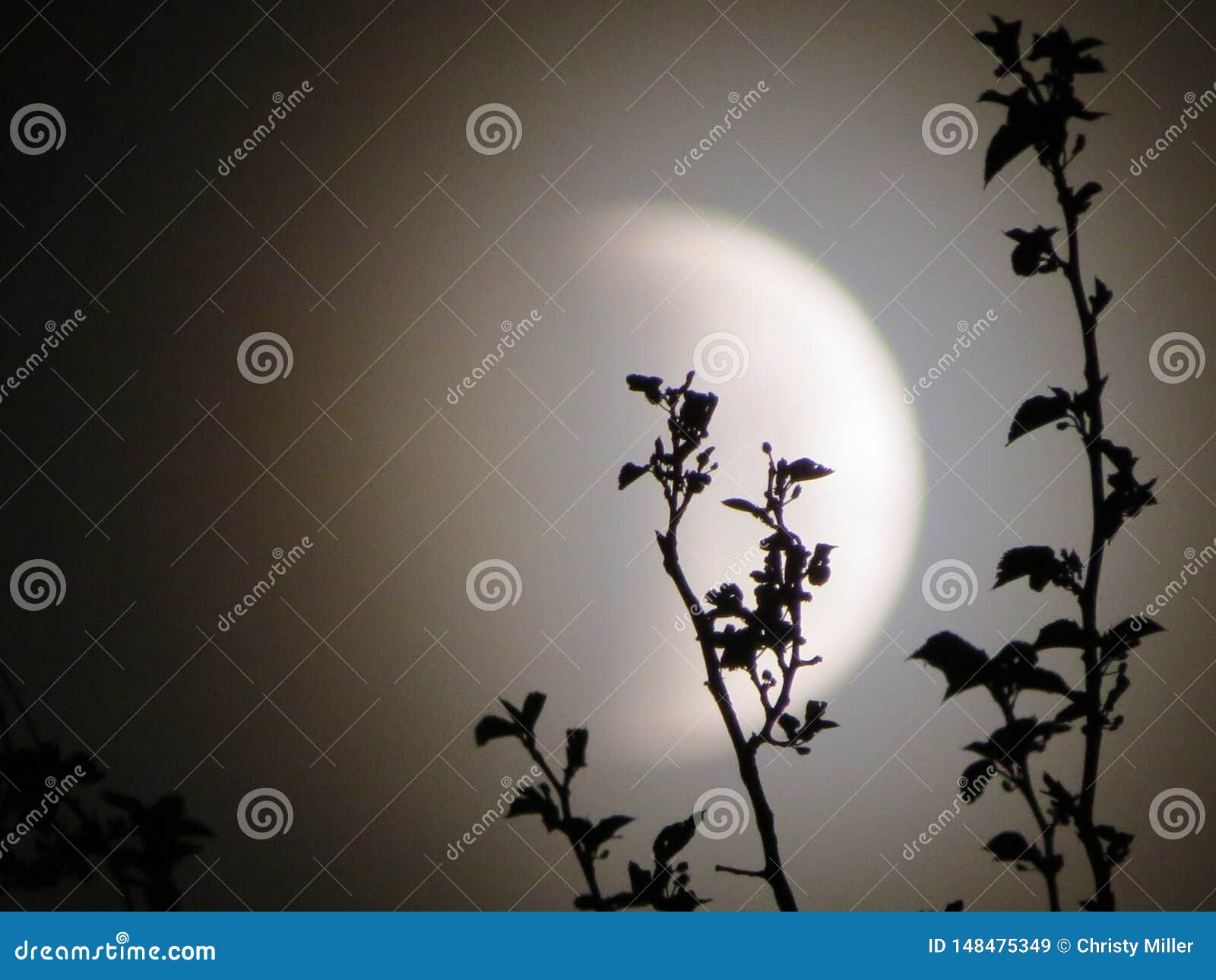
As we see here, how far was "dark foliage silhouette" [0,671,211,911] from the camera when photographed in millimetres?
2531

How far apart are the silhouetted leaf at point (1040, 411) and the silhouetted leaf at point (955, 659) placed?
1.57ft

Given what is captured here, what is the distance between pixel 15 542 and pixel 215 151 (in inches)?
97.7

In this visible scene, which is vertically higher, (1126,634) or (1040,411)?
(1040,411)

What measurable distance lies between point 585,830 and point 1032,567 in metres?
1.24

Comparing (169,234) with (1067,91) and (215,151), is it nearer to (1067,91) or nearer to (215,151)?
(215,151)

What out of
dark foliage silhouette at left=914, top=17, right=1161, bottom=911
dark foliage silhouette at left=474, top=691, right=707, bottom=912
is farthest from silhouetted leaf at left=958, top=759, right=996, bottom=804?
dark foliage silhouette at left=474, top=691, right=707, bottom=912

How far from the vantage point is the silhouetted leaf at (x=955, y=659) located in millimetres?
1702

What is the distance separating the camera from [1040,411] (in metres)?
1.78

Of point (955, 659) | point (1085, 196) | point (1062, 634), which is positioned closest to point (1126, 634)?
point (1062, 634)

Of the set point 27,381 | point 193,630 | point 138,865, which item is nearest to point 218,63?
point 27,381

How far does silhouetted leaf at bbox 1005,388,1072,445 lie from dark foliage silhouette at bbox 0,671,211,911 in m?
2.67

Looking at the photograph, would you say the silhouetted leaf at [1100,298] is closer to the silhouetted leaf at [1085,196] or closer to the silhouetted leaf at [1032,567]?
the silhouetted leaf at [1085,196]

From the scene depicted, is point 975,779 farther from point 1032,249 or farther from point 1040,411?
point 1032,249

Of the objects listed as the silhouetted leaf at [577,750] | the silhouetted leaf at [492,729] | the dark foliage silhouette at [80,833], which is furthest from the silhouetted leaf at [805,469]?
the dark foliage silhouette at [80,833]
